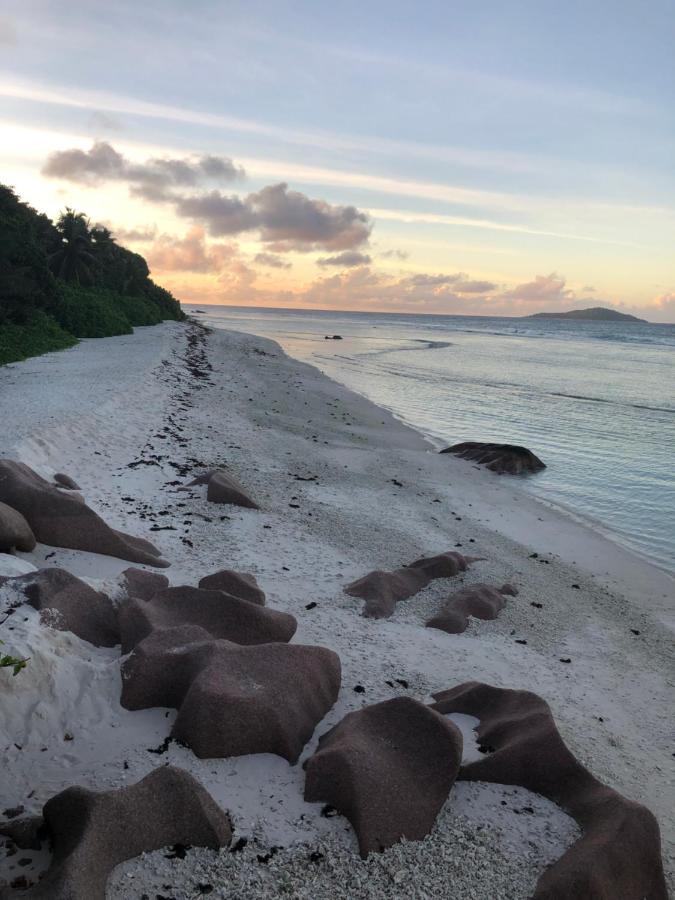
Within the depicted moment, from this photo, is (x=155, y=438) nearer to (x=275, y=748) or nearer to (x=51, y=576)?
(x=51, y=576)

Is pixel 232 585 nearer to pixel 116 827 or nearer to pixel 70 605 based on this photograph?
pixel 70 605

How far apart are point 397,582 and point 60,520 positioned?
437 cm

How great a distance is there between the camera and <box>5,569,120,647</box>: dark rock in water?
6.03m

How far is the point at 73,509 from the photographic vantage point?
8164 mm

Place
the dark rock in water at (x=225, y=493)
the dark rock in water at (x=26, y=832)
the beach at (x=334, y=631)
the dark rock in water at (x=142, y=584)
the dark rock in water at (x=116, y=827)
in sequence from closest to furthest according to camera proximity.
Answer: the dark rock in water at (x=116, y=827)
the dark rock in water at (x=26, y=832)
the beach at (x=334, y=631)
the dark rock in water at (x=142, y=584)
the dark rock in water at (x=225, y=493)

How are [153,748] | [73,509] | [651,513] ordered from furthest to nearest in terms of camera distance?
[651,513], [73,509], [153,748]

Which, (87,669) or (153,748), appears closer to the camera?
(153,748)

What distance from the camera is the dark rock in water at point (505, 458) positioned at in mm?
17906

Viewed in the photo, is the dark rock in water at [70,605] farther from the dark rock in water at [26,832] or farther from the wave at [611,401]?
the wave at [611,401]

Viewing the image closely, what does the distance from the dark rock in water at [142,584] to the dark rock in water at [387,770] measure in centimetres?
273

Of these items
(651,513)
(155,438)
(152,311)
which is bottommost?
(651,513)

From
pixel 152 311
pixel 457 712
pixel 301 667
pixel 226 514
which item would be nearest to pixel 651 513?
pixel 226 514

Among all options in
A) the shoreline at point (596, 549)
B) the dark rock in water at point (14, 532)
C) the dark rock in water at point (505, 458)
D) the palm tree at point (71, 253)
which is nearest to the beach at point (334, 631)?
the shoreline at point (596, 549)

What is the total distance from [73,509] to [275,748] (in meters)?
4.46
